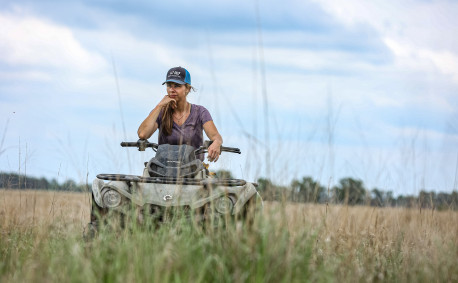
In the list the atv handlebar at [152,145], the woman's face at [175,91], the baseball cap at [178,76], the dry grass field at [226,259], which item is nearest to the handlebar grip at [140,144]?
the atv handlebar at [152,145]

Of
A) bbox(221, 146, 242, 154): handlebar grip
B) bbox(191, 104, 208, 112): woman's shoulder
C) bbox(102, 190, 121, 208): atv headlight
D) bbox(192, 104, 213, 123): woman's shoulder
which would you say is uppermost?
bbox(191, 104, 208, 112): woman's shoulder

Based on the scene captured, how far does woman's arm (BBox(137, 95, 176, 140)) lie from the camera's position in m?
6.19

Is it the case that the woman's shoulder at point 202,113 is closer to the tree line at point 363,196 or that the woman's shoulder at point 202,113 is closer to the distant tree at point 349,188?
the tree line at point 363,196

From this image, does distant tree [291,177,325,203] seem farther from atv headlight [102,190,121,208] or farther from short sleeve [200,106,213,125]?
atv headlight [102,190,121,208]

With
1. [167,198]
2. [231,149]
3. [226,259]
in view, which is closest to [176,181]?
[167,198]

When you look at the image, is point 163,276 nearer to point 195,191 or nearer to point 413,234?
point 195,191

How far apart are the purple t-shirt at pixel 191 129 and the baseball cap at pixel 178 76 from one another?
1.20 ft

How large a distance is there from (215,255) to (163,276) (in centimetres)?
39

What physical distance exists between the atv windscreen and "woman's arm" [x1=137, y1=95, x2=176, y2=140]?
34cm

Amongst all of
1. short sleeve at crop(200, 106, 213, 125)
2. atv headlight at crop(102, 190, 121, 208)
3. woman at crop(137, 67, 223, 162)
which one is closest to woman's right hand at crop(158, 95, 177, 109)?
woman at crop(137, 67, 223, 162)

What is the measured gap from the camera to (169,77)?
247 inches

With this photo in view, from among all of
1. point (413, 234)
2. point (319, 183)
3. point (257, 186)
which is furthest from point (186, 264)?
point (413, 234)

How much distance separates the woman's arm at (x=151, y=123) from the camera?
619cm

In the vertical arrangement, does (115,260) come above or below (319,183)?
below
